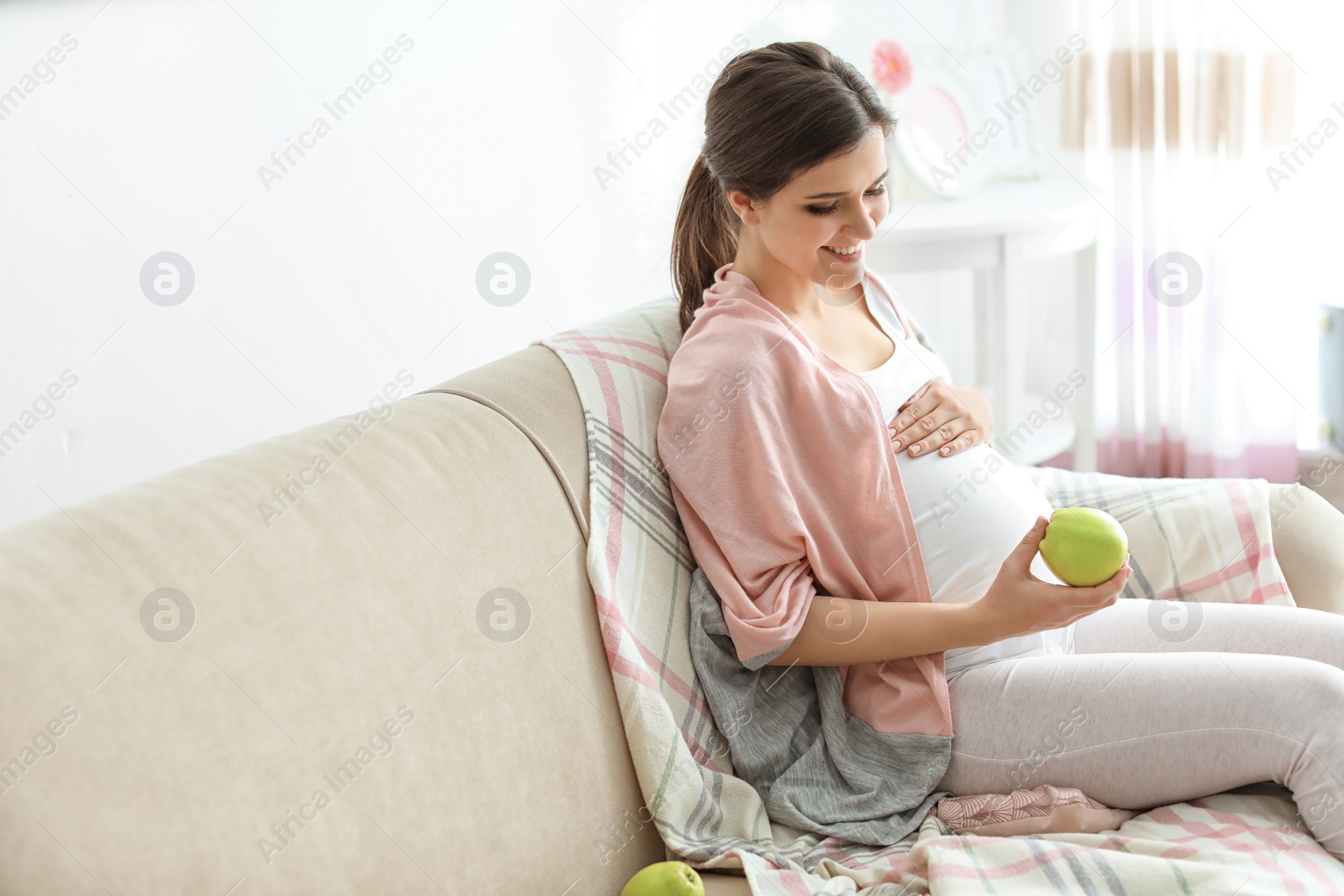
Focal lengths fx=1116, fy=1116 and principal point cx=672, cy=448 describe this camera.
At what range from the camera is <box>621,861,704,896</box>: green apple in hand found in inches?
35.8

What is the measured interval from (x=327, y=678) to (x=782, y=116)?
68 centimetres

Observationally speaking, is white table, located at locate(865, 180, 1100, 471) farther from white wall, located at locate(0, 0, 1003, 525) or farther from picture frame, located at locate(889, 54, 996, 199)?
white wall, located at locate(0, 0, 1003, 525)

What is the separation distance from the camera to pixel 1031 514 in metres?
1.20

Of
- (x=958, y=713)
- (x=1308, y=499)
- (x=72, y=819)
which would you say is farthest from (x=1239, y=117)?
(x=72, y=819)

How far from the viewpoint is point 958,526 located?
116 centimetres

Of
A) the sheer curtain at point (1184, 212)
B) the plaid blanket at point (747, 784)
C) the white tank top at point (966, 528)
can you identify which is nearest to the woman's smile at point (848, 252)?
the white tank top at point (966, 528)

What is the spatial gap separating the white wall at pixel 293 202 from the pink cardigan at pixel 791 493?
1.91 feet

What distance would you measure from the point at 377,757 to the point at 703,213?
76cm

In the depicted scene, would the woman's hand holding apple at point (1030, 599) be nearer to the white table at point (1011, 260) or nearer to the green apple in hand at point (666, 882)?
the green apple in hand at point (666, 882)

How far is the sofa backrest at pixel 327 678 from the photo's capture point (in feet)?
2.30

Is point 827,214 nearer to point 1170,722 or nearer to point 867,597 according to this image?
point 867,597

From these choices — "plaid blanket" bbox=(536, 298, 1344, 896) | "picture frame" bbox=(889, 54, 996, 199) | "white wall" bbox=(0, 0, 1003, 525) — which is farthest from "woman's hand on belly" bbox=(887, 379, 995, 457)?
"picture frame" bbox=(889, 54, 996, 199)

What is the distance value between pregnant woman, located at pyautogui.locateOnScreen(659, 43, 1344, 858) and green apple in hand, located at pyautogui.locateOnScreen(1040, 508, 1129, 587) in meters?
0.02

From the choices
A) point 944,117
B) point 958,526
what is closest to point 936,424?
point 958,526
